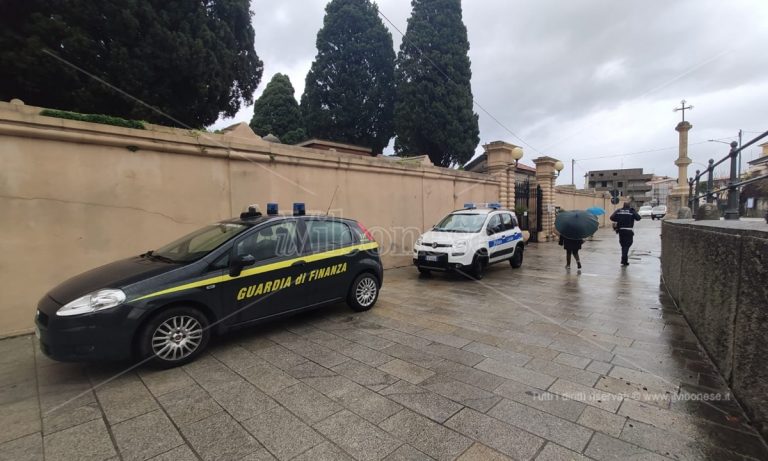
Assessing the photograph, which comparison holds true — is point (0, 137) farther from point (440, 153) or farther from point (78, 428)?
point (440, 153)

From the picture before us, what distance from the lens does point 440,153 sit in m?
21.0

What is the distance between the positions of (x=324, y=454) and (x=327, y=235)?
3.21m

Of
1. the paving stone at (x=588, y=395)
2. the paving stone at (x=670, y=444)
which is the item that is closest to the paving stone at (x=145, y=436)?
the paving stone at (x=588, y=395)

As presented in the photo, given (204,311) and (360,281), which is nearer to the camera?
(204,311)

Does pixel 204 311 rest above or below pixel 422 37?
below

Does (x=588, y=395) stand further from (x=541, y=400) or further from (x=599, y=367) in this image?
(x=599, y=367)

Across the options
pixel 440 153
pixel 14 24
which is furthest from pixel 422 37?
pixel 14 24

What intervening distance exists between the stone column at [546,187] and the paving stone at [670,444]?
15.7 m

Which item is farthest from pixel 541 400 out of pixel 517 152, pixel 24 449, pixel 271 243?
pixel 517 152

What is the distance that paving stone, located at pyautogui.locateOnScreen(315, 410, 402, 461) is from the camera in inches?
89.7

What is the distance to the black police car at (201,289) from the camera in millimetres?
3154

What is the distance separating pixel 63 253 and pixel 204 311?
9.41ft

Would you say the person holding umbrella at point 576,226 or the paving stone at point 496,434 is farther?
the person holding umbrella at point 576,226

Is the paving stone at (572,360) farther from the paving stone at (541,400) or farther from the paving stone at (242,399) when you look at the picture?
the paving stone at (242,399)
